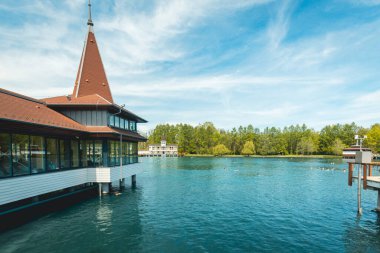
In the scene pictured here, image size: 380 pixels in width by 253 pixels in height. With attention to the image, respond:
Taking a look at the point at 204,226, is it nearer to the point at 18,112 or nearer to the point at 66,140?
the point at 66,140

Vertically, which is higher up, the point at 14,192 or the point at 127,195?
the point at 14,192

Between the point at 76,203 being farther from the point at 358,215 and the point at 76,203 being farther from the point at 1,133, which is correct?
the point at 358,215

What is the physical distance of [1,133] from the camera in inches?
662

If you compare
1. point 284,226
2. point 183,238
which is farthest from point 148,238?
point 284,226

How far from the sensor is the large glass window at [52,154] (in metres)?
21.6

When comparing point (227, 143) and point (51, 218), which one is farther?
point (227, 143)

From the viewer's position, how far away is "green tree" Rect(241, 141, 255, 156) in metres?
148

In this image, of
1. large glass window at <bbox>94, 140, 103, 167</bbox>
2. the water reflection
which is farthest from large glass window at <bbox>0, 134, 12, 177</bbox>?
large glass window at <bbox>94, 140, 103, 167</bbox>

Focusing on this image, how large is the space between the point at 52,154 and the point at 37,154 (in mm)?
2081

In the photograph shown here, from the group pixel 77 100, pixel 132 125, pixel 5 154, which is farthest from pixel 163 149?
pixel 5 154

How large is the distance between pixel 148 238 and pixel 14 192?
1111 cm

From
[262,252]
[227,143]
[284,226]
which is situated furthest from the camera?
[227,143]

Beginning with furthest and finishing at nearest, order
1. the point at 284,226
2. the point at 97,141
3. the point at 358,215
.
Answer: the point at 97,141 → the point at 358,215 → the point at 284,226

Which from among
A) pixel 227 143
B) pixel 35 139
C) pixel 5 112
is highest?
pixel 5 112
